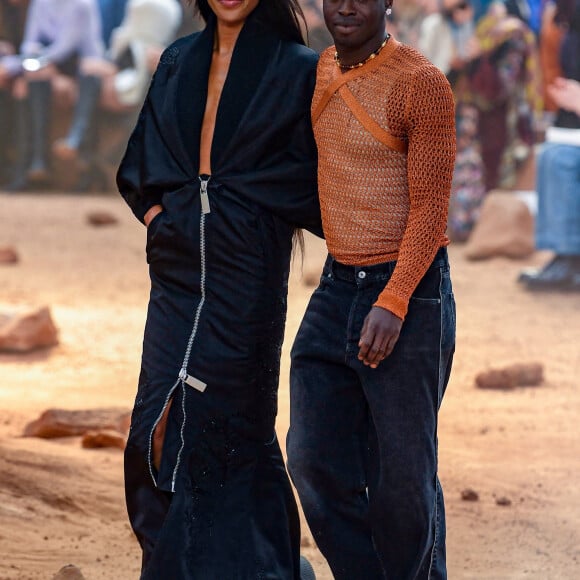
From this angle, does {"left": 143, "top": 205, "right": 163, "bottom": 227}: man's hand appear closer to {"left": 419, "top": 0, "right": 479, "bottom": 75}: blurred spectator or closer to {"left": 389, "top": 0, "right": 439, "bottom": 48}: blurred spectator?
{"left": 419, "top": 0, "right": 479, "bottom": 75}: blurred spectator

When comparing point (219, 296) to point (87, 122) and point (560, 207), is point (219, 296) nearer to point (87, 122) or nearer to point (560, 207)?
point (560, 207)

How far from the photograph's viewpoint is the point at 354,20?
2.67m

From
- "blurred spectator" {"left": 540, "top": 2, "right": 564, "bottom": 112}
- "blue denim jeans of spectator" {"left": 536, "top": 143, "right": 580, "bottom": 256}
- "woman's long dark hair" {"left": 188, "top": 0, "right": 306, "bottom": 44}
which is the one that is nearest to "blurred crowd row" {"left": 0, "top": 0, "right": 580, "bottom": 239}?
"blurred spectator" {"left": 540, "top": 2, "right": 564, "bottom": 112}

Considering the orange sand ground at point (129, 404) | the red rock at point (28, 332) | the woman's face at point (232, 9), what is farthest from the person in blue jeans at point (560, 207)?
the woman's face at point (232, 9)

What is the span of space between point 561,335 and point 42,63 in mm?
7863

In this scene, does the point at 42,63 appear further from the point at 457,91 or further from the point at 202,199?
the point at 202,199

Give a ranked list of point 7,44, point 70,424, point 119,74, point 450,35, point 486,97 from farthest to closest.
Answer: point 7,44 < point 119,74 < point 450,35 < point 486,97 < point 70,424

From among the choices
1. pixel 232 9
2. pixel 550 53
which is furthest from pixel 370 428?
pixel 550 53

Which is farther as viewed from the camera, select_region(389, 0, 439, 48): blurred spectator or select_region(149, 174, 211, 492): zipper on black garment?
select_region(389, 0, 439, 48): blurred spectator

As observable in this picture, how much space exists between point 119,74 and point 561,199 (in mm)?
6284

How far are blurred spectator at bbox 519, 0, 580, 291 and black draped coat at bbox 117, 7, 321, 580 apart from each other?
21.2 feet

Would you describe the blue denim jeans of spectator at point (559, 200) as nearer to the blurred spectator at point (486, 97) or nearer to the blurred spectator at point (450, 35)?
the blurred spectator at point (486, 97)

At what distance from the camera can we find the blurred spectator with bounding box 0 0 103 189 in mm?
13695

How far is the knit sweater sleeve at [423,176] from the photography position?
103 inches
